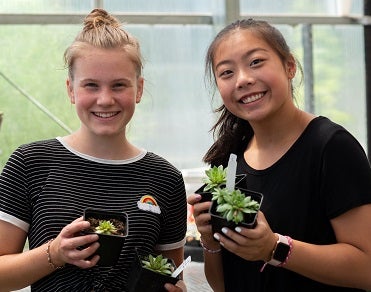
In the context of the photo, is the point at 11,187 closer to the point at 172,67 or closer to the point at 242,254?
the point at 242,254

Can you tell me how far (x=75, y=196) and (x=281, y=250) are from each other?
0.54m

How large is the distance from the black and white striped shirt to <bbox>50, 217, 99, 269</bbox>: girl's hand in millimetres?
111

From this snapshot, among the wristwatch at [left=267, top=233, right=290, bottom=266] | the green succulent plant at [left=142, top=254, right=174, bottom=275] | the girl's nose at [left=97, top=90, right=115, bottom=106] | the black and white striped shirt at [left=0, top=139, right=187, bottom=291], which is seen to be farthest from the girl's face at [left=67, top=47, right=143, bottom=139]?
the wristwatch at [left=267, top=233, right=290, bottom=266]

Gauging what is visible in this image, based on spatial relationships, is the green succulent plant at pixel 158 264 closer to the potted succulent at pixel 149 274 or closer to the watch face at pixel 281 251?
the potted succulent at pixel 149 274

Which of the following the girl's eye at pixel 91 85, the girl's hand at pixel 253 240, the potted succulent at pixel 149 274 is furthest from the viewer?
the girl's eye at pixel 91 85

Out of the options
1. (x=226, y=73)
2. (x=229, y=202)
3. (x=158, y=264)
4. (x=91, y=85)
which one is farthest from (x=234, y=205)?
(x=91, y=85)

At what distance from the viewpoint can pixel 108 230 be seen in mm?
1604

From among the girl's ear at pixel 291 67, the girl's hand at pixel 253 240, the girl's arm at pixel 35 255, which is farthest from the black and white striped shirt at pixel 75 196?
the girl's ear at pixel 291 67

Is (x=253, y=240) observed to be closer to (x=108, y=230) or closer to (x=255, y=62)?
(x=108, y=230)

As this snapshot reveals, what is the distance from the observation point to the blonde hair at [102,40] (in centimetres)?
178

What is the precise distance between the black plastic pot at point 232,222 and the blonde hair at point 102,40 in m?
0.45

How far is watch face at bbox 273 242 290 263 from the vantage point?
156cm

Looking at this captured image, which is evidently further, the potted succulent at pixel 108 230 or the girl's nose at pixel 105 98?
the girl's nose at pixel 105 98

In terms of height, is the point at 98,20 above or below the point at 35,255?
above
